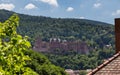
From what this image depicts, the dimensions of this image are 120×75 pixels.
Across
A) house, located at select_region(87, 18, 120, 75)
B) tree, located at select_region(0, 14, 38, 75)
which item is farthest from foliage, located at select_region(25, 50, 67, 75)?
tree, located at select_region(0, 14, 38, 75)

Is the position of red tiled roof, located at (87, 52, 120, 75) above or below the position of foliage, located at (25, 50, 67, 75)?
above

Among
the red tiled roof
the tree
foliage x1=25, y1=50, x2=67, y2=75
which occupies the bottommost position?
foliage x1=25, y1=50, x2=67, y2=75

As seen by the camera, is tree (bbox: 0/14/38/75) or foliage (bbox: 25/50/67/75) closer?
tree (bbox: 0/14/38/75)

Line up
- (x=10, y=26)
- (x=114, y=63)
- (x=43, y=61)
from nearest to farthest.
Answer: (x=10, y=26) < (x=114, y=63) < (x=43, y=61)

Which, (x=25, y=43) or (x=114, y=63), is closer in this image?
(x=25, y=43)

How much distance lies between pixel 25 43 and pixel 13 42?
0.63ft

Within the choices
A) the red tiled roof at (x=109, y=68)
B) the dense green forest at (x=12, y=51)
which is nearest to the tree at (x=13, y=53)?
the dense green forest at (x=12, y=51)

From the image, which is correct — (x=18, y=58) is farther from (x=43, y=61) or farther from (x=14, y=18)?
(x=43, y=61)

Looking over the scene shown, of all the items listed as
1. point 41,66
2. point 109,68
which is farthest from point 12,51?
point 41,66

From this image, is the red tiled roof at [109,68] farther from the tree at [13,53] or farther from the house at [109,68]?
the tree at [13,53]

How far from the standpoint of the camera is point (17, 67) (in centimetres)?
714

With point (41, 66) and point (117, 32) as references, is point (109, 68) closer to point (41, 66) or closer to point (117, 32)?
point (117, 32)

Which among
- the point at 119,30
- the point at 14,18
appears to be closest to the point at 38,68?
the point at 119,30

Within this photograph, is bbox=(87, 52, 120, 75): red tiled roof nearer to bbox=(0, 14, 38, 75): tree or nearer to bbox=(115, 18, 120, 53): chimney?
bbox=(115, 18, 120, 53): chimney
